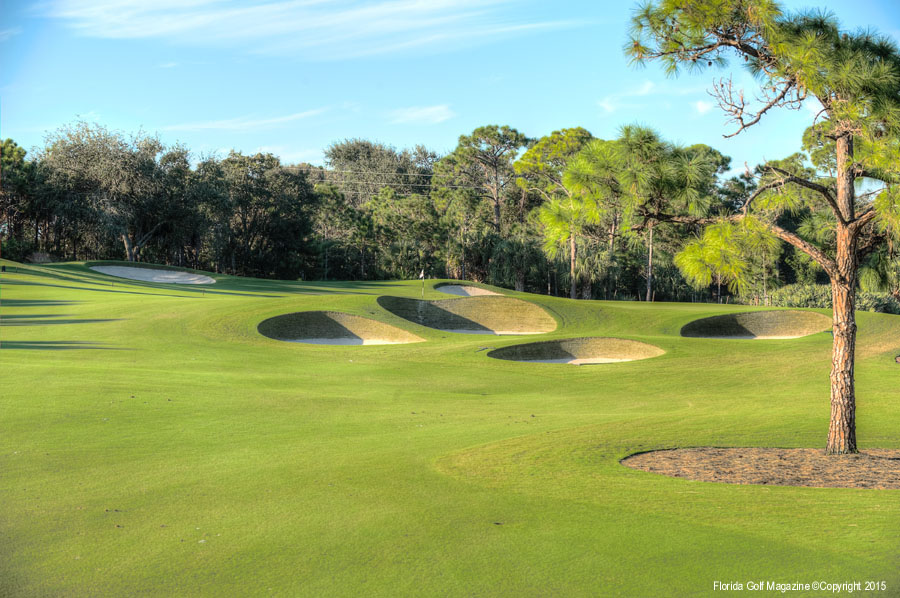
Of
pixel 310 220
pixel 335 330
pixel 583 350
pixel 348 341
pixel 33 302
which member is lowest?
pixel 348 341

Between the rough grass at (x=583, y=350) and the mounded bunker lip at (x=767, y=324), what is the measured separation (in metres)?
6.88

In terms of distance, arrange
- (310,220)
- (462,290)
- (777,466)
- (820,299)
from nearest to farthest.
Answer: (777,466)
(462,290)
(820,299)
(310,220)

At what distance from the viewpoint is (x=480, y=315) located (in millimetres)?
29281

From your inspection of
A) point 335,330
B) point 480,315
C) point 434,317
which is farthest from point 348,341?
point 480,315

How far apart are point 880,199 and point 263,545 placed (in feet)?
22.4

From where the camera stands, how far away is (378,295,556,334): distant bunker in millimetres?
28406

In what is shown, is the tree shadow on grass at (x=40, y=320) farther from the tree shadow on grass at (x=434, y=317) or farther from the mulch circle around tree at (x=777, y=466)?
the mulch circle around tree at (x=777, y=466)

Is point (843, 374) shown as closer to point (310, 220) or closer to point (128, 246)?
point (128, 246)

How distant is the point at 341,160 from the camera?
323ft

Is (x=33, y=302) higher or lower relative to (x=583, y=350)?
higher

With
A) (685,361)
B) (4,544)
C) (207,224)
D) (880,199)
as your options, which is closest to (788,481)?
(880,199)

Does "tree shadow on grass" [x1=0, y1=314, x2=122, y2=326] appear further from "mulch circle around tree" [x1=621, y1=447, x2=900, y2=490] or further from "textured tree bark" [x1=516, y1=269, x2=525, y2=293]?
"textured tree bark" [x1=516, y1=269, x2=525, y2=293]

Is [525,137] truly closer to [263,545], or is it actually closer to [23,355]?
[23,355]

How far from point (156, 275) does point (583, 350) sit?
1119 inches
